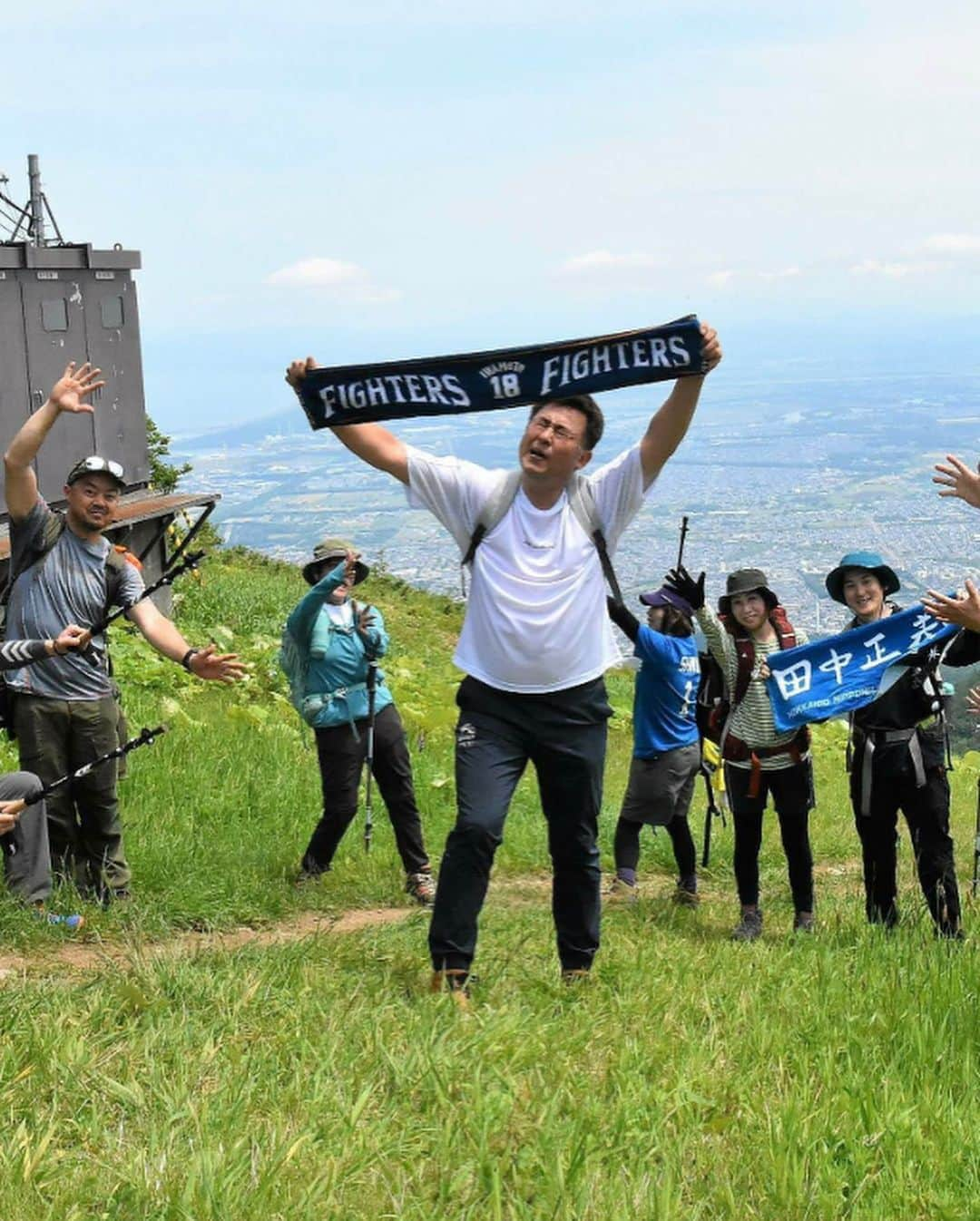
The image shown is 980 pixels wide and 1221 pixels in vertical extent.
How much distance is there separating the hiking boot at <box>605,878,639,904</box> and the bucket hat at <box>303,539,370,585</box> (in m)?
2.61

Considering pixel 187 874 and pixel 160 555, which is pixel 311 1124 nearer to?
pixel 187 874

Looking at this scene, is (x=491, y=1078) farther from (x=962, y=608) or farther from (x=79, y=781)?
(x=79, y=781)

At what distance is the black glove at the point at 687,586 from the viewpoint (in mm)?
7840

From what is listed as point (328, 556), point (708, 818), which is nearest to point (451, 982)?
point (328, 556)

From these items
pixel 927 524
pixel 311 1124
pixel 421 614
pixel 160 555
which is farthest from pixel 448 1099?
pixel 927 524

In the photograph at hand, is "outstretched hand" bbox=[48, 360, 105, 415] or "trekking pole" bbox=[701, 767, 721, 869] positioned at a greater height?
"outstretched hand" bbox=[48, 360, 105, 415]

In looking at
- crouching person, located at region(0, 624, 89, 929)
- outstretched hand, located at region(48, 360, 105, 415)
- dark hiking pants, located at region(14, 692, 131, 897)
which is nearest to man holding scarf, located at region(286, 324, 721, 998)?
outstretched hand, located at region(48, 360, 105, 415)

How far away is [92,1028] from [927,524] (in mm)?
103467

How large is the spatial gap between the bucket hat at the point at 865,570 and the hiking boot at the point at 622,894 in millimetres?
2528

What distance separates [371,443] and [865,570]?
3.13m

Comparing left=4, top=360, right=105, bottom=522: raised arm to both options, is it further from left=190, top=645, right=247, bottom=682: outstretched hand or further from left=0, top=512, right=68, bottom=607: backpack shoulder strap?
left=190, top=645, right=247, bottom=682: outstretched hand

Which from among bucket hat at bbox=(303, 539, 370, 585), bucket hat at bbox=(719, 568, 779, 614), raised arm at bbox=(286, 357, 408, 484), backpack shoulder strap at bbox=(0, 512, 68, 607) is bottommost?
bucket hat at bbox=(719, 568, 779, 614)

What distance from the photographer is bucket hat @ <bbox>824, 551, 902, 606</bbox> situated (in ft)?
24.5

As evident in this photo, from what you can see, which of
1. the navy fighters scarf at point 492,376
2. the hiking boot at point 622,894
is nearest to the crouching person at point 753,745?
the hiking boot at point 622,894
